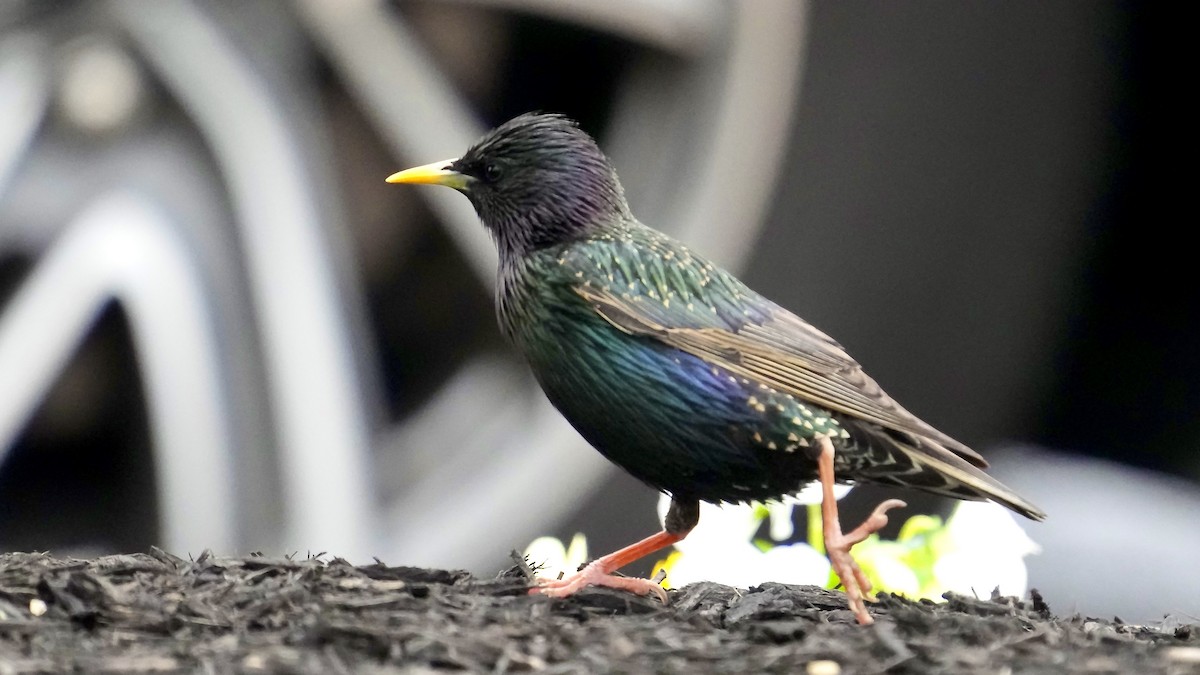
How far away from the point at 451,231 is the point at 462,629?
6.07 feet

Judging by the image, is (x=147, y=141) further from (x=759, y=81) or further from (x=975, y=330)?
(x=975, y=330)

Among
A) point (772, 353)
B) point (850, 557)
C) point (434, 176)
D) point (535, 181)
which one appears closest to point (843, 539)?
point (850, 557)

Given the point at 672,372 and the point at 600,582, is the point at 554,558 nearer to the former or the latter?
the point at 600,582

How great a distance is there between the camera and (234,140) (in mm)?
3580

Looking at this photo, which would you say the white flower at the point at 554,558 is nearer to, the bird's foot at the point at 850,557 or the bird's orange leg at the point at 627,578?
the bird's orange leg at the point at 627,578

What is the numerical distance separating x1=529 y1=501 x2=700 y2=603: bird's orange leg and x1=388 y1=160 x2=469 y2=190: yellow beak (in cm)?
81

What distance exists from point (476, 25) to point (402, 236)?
2.24ft

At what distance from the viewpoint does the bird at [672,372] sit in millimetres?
2396

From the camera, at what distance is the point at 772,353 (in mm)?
2508

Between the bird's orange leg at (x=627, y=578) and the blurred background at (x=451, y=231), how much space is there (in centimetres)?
93

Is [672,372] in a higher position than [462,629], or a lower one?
higher

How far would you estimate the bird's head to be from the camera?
8.55ft

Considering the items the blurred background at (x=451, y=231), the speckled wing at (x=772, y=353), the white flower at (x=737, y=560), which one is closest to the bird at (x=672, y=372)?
the speckled wing at (x=772, y=353)

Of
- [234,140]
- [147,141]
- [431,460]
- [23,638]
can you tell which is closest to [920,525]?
[431,460]
